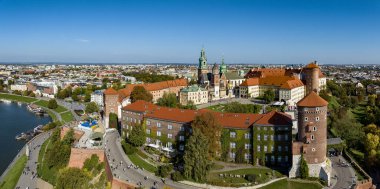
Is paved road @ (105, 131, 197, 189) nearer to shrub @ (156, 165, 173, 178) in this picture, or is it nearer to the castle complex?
shrub @ (156, 165, 173, 178)

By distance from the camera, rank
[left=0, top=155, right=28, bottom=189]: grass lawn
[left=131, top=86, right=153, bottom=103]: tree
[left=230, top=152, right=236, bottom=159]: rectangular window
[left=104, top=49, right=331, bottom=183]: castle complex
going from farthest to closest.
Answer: [left=131, top=86, right=153, bottom=103]: tree, [left=0, top=155, right=28, bottom=189]: grass lawn, [left=230, top=152, right=236, bottom=159]: rectangular window, [left=104, top=49, right=331, bottom=183]: castle complex

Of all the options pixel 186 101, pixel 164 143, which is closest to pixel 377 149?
pixel 164 143

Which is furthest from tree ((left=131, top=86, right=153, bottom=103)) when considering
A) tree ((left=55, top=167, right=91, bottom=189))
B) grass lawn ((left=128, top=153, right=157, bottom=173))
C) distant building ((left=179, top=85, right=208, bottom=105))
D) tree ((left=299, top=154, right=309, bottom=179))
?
tree ((left=299, top=154, right=309, bottom=179))

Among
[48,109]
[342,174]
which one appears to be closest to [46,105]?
[48,109]

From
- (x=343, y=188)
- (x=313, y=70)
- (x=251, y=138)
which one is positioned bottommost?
(x=343, y=188)

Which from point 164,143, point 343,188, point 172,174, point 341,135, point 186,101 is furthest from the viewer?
point 186,101

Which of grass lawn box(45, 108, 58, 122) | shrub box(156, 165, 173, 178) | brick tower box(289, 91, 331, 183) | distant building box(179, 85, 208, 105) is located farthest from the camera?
grass lawn box(45, 108, 58, 122)

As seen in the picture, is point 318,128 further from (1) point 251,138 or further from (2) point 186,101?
(2) point 186,101

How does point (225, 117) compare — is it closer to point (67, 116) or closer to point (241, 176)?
point (241, 176)
